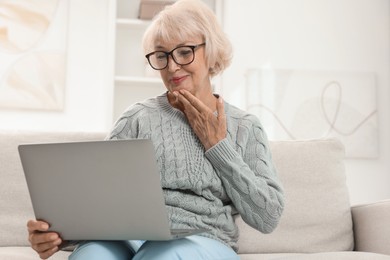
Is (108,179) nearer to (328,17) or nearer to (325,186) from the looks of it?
(325,186)

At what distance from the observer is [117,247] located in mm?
1306

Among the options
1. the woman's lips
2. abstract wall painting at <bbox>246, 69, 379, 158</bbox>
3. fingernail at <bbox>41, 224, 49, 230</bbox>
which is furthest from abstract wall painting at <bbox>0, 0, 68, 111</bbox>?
fingernail at <bbox>41, 224, 49, 230</bbox>

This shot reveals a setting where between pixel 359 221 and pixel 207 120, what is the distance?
75 cm

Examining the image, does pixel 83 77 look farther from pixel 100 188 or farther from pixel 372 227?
pixel 100 188

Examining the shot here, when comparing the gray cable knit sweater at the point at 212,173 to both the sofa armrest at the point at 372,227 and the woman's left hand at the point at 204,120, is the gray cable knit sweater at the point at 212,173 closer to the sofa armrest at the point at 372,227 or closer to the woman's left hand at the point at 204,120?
the woman's left hand at the point at 204,120

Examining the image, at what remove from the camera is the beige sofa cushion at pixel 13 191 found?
72.5 inches

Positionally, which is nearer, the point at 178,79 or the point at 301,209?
the point at 178,79

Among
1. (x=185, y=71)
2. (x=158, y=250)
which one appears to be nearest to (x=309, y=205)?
(x=185, y=71)

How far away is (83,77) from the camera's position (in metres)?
3.63

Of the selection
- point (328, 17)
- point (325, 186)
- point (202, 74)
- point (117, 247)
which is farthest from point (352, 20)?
point (117, 247)

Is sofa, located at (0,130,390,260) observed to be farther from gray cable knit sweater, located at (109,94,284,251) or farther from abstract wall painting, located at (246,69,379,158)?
abstract wall painting, located at (246,69,379,158)

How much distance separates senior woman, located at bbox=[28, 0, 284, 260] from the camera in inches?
59.3

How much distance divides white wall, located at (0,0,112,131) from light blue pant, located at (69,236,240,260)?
226 centimetres

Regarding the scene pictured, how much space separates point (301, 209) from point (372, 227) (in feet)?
0.77
